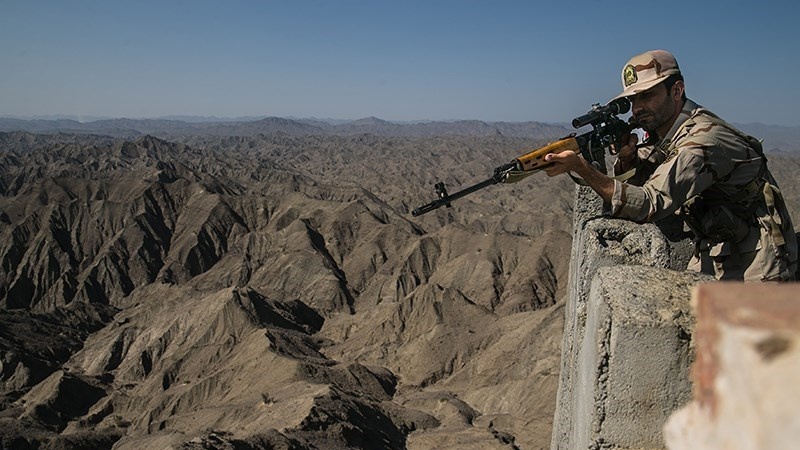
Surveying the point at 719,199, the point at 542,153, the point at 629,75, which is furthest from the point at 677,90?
the point at 542,153

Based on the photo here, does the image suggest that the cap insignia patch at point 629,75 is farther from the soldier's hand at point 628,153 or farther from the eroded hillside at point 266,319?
the eroded hillside at point 266,319

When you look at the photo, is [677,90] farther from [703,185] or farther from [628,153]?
[703,185]

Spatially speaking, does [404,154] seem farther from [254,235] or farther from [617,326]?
[617,326]

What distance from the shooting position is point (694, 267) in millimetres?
3812

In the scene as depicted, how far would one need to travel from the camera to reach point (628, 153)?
3.99 m

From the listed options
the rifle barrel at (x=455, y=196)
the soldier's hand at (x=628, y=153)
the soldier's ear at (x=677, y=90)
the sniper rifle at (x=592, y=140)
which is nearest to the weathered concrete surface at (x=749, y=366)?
the sniper rifle at (x=592, y=140)

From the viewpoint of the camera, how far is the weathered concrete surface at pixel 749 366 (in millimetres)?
1030

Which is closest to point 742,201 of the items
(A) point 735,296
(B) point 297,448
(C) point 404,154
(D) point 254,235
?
(A) point 735,296

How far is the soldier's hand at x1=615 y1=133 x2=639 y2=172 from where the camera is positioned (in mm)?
3949

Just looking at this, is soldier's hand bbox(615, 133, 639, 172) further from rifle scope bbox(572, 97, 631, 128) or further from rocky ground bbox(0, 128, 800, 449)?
rocky ground bbox(0, 128, 800, 449)

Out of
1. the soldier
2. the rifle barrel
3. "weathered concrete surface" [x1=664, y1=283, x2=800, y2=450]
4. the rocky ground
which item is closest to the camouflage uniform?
the soldier

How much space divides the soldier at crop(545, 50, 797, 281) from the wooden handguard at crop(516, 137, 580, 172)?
10 cm

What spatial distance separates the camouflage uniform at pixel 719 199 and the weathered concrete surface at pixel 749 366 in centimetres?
201

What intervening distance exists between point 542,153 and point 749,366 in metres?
2.71
